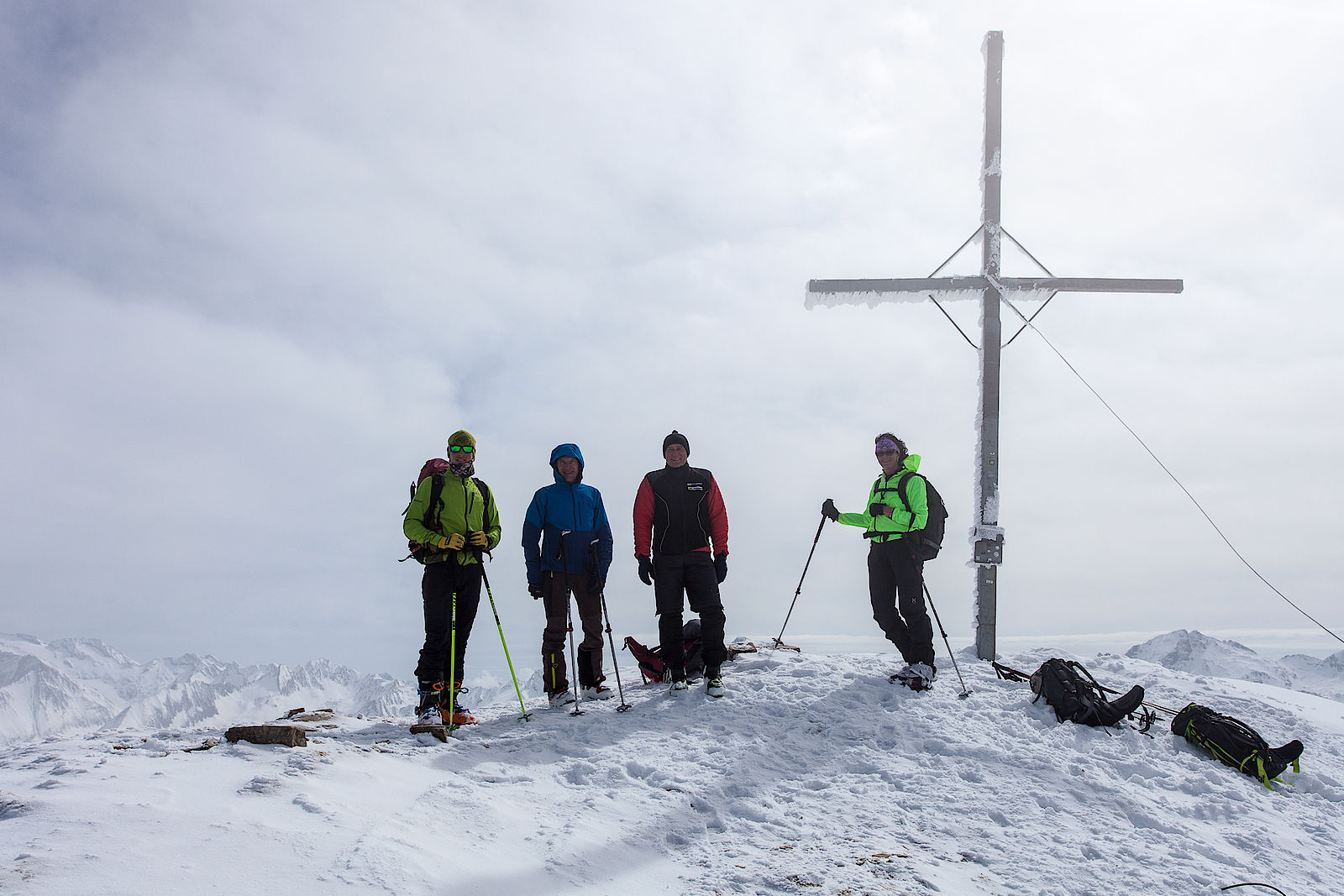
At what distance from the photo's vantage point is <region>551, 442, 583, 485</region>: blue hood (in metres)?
8.05

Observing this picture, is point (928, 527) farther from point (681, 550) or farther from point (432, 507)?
point (432, 507)

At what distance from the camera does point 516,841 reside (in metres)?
4.24

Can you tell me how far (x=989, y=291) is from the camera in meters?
9.90

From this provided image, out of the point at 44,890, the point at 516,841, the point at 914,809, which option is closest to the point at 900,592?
the point at 914,809

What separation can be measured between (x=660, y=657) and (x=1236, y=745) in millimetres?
5869

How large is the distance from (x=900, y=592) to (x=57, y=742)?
809 cm

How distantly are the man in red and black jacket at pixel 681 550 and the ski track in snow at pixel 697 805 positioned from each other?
0.51 m

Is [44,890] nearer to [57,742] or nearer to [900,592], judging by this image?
[57,742]

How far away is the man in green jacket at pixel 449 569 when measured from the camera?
7.18m

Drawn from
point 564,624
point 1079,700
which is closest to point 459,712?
point 564,624

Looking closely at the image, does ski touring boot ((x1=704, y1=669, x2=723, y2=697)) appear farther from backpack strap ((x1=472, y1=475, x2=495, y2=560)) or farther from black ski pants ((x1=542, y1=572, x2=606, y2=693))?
backpack strap ((x1=472, y1=475, x2=495, y2=560))

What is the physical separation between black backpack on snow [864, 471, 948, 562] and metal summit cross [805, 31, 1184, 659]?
4.64ft

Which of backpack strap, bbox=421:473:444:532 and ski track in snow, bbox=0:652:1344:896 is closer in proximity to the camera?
ski track in snow, bbox=0:652:1344:896

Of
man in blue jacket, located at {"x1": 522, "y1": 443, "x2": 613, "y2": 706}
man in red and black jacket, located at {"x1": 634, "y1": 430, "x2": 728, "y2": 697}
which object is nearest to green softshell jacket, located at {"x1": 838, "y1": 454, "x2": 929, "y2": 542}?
man in red and black jacket, located at {"x1": 634, "y1": 430, "x2": 728, "y2": 697}
